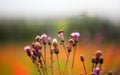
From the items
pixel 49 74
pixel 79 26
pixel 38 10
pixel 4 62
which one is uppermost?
pixel 38 10

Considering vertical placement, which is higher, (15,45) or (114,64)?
(15,45)

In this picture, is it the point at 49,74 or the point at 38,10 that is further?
the point at 38,10

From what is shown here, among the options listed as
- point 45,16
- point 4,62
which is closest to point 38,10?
point 45,16

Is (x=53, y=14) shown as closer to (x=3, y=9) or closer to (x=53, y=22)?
(x=53, y=22)

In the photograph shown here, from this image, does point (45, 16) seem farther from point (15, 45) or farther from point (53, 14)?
point (15, 45)
